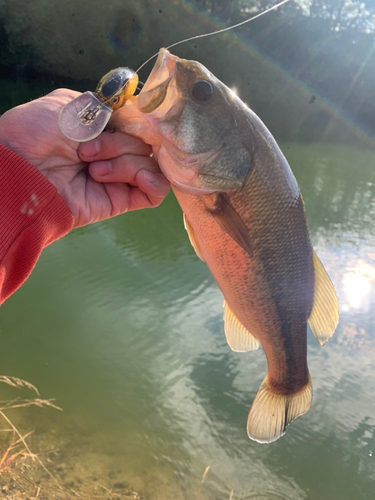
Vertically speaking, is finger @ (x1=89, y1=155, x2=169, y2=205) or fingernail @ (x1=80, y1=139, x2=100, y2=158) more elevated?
fingernail @ (x1=80, y1=139, x2=100, y2=158)

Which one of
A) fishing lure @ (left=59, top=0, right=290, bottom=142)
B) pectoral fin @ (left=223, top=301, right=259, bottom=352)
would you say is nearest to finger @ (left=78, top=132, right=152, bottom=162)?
fishing lure @ (left=59, top=0, right=290, bottom=142)

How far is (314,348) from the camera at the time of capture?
550cm

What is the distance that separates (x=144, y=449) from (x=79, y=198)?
309 centimetres

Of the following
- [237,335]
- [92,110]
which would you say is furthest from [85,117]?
[237,335]

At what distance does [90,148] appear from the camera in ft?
5.33

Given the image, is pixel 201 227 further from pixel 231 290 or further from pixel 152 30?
pixel 152 30

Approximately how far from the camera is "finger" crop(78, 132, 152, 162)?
1618 millimetres

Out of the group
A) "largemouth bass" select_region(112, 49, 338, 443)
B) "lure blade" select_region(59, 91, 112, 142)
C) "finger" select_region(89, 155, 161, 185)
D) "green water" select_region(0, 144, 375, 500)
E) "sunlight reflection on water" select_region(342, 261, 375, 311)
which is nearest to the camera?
"lure blade" select_region(59, 91, 112, 142)

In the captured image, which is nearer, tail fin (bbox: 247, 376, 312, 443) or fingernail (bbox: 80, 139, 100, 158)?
fingernail (bbox: 80, 139, 100, 158)

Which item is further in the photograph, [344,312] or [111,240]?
[111,240]

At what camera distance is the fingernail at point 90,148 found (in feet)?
5.31

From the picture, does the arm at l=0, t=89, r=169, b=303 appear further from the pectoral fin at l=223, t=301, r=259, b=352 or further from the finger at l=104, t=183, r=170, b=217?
the pectoral fin at l=223, t=301, r=259, b=352

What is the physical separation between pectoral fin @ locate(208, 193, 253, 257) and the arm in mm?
312

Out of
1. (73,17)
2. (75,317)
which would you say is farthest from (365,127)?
(75,317)
